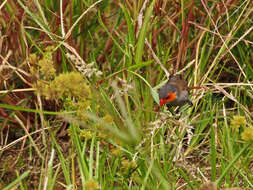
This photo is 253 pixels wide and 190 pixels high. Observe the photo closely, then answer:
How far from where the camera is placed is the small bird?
2406mm

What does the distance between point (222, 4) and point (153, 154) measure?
1254 mm

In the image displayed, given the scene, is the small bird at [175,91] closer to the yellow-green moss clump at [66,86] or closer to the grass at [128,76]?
the grass at [128,76]

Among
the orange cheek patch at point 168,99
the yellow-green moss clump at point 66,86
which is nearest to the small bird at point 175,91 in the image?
the orange cheek patch at point 168,99

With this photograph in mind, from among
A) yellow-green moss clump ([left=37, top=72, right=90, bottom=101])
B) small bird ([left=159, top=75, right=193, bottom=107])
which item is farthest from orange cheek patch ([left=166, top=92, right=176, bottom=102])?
yellow-green moss clump ([left=37, top=72, right=90, bottom=101])

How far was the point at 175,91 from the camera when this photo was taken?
7.74ft

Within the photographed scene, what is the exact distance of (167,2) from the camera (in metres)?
2.79

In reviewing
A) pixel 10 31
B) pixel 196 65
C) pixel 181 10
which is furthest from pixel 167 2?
pixel 10 31

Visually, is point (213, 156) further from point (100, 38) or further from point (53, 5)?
point (100, 38)

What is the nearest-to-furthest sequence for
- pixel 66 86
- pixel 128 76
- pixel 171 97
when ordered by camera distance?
pixel 66 86, pixel 128 76, pixel 171 97

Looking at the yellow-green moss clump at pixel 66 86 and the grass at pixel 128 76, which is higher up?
the yellow-green moss clump at pixel 66 86

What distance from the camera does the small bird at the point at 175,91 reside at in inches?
94.7

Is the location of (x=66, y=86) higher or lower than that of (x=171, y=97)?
higher

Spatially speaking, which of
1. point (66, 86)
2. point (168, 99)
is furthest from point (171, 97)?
point (66, 86)

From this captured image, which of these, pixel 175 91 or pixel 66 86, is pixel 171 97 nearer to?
pixel 175 91
